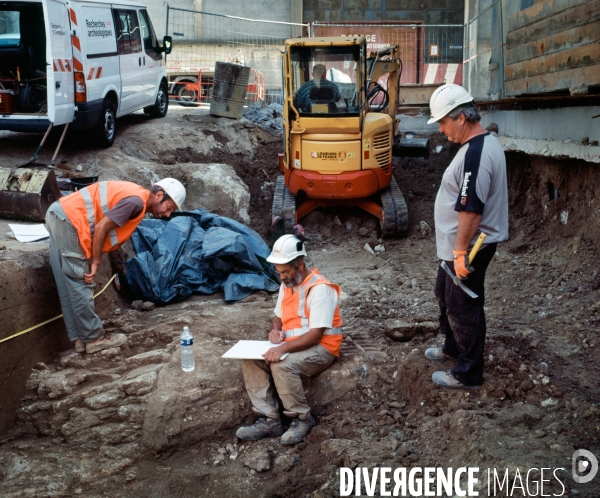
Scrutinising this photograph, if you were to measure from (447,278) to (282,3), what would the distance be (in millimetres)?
19245

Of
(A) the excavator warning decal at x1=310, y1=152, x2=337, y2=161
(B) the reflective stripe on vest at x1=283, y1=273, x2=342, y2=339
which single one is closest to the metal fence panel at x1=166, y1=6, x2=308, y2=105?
(A) the excavator warning decal at x1=310, y1=152, x2=337, y2=161

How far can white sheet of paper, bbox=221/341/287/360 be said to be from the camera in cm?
486

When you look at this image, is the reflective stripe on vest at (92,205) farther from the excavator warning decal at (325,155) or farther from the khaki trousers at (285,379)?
the excavator warning decal at (325,155)

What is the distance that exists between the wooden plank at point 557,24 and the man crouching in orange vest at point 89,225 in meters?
4.45

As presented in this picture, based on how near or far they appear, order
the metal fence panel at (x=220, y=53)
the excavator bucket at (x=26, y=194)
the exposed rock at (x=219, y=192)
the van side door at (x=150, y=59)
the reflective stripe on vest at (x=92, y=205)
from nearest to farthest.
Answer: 1. the reflective stripe on vest at (x=92, y=205)
2. the excavator bucket at (x=26, y=194)
3. the exposed rock at (x=219, y=192)
4. the van side door at (x=150, y=59)
5. the metal fence panel at (x=220, y=53)

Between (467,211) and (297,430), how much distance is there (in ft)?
6.31

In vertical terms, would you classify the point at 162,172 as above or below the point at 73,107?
below

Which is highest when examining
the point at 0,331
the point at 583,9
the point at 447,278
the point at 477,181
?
the point at 583,9

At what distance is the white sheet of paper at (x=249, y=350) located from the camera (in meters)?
4.86

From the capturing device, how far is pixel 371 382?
5.30 m

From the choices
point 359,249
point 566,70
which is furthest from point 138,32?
point 566,70

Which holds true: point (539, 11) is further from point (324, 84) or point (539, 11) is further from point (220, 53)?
point (220, 53)

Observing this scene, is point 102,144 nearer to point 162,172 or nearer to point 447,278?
point 162,172

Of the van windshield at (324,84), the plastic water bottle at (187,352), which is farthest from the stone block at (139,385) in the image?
the van windshield at (324,84)
